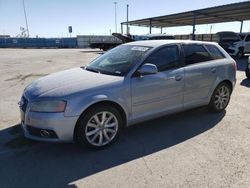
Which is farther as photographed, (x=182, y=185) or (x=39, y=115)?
(x=39, y=115)

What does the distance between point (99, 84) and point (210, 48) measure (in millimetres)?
2822

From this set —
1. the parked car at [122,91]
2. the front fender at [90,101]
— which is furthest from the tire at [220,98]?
the front fender at [90,101]

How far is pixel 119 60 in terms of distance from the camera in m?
4.46

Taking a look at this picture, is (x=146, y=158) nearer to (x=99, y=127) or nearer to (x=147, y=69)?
(x=99, y=127)

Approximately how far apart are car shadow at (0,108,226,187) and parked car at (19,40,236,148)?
10.6 inches

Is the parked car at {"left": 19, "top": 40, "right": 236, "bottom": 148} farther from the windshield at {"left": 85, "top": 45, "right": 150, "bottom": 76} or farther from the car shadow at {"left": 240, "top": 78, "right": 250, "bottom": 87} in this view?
the car shadow at {"left": 240, "top": 78, "right": 250, "bottom": 87}

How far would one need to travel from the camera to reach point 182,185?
2.85 meters

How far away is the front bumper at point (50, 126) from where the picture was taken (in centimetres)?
332

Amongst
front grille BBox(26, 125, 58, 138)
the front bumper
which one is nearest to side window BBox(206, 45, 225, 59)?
the front bumper

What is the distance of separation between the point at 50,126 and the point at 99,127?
0.73m

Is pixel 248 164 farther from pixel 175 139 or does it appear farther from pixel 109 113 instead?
pixel 109 113

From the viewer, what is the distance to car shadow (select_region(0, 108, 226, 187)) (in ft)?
9.96

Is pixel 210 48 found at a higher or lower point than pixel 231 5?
lower

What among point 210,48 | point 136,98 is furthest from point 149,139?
point 210,48
